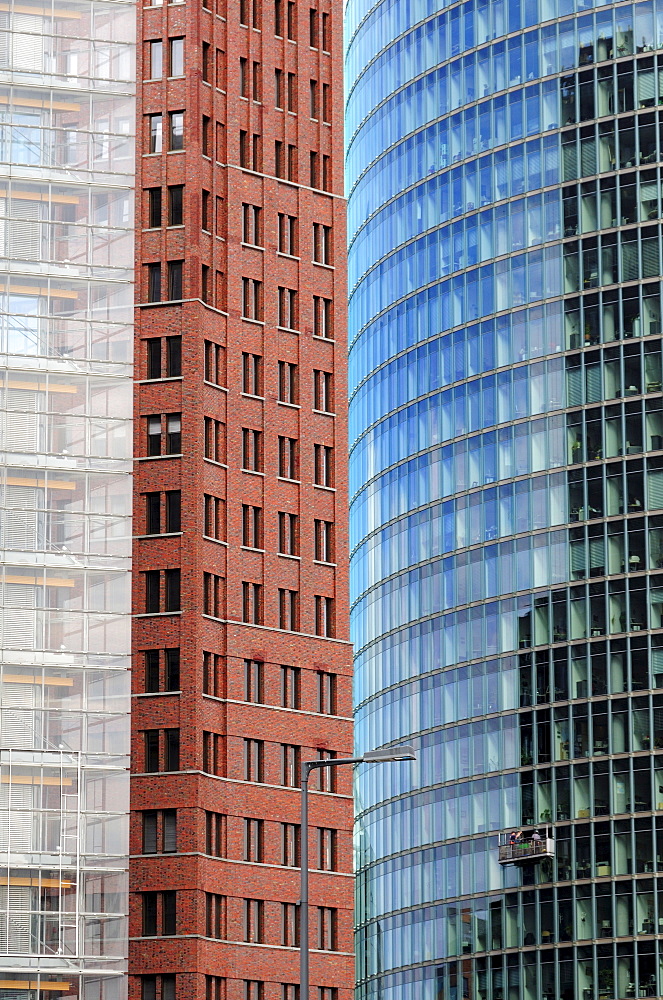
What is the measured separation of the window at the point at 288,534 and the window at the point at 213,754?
1103cm

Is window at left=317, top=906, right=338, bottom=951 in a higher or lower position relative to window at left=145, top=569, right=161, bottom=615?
lower

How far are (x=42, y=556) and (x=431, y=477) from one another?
74690mm

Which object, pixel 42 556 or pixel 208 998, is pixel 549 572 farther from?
pixel 42 556

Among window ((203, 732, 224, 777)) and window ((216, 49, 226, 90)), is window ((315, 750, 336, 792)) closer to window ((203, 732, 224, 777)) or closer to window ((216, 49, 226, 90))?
window ((203, 732, 224, 777))

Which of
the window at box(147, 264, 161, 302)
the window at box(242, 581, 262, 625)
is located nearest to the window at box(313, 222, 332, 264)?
the window at box(147, 264, 161, 302)

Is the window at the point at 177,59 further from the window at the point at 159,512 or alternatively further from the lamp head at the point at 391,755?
the lamp head at the point at 391,755

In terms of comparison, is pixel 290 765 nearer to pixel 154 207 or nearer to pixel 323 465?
pixel 323 465

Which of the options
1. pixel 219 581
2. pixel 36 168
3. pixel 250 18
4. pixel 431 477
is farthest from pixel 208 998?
pixel 431 477

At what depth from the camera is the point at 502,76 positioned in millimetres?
164250

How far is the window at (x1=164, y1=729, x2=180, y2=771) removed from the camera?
107188mm

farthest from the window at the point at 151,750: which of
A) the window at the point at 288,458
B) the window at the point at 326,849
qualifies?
the window at the point at 288,458

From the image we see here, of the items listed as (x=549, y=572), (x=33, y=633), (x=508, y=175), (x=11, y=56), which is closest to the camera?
(x=33, y=633)

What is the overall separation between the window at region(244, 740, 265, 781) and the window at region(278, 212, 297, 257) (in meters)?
26.7

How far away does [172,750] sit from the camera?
10762cm
